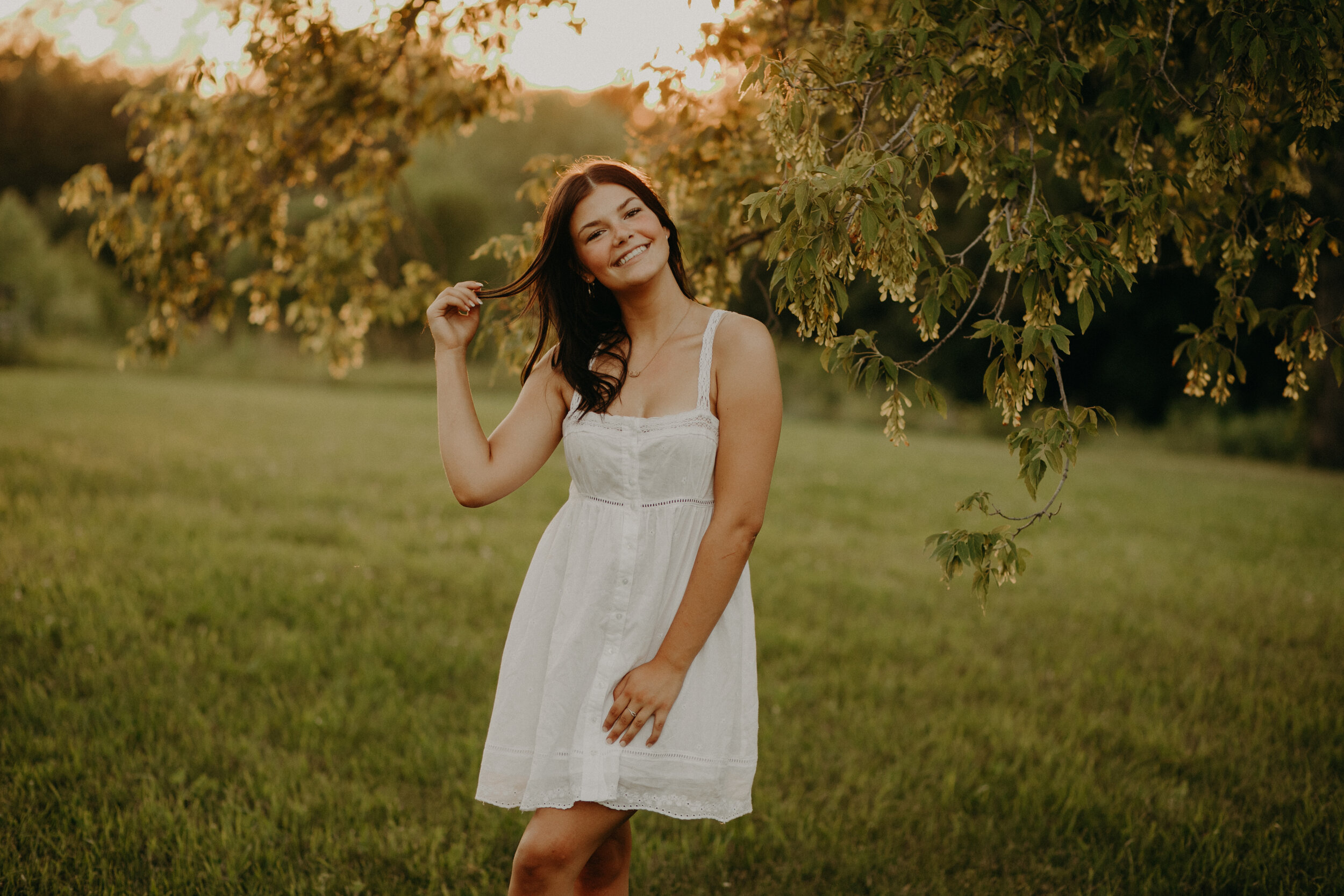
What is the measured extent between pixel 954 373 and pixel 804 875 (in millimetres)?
25307

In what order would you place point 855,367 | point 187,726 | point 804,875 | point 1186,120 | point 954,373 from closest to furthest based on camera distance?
1. point 855,367
2. point 804,875
3. point 187,726
4. point 1186,120
5. point 954,373

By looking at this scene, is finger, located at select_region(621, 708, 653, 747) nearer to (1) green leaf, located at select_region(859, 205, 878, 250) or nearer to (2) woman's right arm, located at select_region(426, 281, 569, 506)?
(2) woman's right arm, located at select_region(426, 281, 569, 506)

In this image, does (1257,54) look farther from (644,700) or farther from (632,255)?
(644,700)

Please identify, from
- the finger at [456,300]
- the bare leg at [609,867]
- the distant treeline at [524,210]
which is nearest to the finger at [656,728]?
the bare leg at [609,867]

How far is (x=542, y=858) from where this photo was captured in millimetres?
2203

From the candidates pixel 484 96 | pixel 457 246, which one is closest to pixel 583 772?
pixel 484 96

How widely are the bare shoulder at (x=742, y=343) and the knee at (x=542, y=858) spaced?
1240 millimetres

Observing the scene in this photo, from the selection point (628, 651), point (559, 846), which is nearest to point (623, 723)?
point (628, 651)

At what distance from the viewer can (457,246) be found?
35.1m

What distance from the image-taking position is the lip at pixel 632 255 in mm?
2410

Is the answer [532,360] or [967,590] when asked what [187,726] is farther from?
[967,590]

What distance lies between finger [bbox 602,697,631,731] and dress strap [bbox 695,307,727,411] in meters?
0.75

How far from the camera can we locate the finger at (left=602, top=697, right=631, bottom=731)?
2240 millimetres

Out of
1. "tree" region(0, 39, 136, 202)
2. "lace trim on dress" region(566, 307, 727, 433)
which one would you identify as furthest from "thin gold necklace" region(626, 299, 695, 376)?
"tree" region(0, 39, 136, 202)
